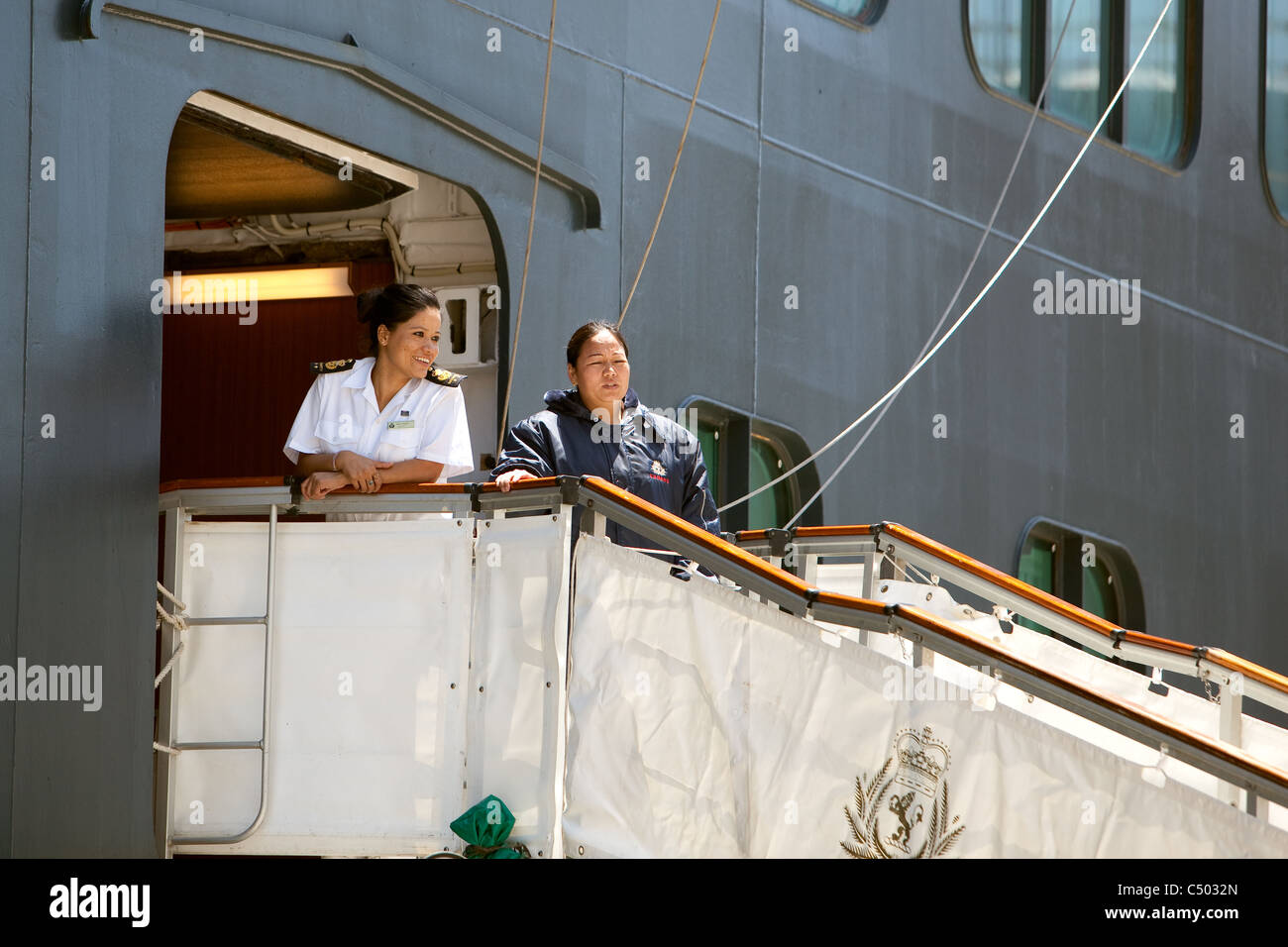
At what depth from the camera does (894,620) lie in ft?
17.0

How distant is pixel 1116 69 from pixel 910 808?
813cm

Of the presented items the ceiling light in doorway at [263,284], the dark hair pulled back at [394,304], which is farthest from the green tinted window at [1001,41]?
the dark hair pulled back at [394,304]

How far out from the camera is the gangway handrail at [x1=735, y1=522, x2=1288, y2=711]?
20.6ft

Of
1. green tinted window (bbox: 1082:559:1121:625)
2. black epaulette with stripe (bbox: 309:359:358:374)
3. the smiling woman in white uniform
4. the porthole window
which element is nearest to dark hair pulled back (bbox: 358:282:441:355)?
the smiling woman in white uniform

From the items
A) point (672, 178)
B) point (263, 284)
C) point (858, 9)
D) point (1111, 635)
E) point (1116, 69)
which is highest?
point (1116, 69)

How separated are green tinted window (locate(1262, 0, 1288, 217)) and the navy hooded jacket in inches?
351

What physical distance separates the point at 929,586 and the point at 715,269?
8.12ft

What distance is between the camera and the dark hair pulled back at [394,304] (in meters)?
5.84

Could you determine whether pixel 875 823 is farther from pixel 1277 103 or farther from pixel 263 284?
pixel 1277 103

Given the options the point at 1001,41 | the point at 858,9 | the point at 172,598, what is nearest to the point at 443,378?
the point at 172,598

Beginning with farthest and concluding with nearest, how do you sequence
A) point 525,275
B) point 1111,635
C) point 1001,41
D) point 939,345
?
point 1001,41, point 939,345, point 525,275, point 1111,635

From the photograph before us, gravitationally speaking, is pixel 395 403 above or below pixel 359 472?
above

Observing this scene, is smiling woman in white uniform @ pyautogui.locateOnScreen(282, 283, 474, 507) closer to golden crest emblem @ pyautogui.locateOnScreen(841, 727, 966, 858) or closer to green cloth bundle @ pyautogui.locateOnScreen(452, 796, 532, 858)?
green cloth bundle @ pyautogui.locateOnScreen(452, 796, 532, 858)
